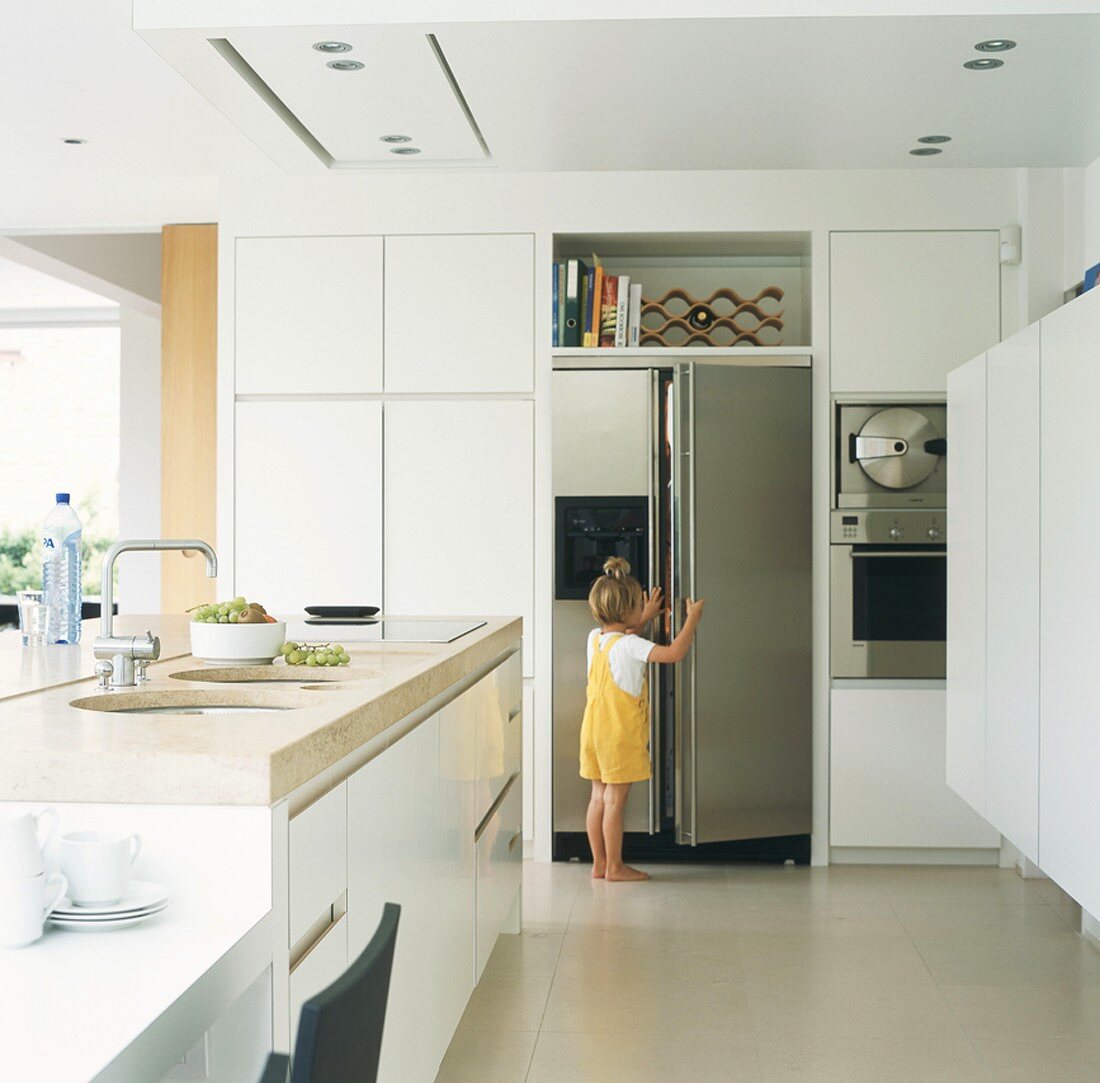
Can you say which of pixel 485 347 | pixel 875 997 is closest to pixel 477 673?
pixel 875 997

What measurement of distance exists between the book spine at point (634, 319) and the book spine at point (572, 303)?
0.64 feet

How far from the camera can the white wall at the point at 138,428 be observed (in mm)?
8492

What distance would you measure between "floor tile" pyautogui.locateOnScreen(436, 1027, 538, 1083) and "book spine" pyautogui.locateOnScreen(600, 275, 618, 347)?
2616 millimetres

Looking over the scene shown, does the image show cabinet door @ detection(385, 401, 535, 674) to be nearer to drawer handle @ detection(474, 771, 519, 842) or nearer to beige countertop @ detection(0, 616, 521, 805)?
drawer handle @ detection(474, 771, 519, 842)

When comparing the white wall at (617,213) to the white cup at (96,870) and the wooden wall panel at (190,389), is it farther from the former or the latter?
the white cup at (96,870)

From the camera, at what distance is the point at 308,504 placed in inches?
190

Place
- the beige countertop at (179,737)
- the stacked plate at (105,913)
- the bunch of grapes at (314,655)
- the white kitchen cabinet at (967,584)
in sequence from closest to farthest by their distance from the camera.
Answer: the stacked plate at (105,913) → the beige countertop at (179,737) → the bunch of grapes at (314,655) → the white kitchen cabinet at (967,584)

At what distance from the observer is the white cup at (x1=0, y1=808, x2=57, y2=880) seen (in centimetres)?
122

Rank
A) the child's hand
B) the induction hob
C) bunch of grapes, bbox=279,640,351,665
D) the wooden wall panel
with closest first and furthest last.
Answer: bunch of grapes, bbox=279,640,351,665
the induction hob
the child's hand
the wooden wall panel

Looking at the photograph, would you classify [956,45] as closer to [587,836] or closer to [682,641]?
→ [682,641]

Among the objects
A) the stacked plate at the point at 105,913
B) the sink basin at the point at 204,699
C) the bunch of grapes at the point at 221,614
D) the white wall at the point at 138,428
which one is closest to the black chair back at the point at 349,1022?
the stacked plate at the point at 105,913

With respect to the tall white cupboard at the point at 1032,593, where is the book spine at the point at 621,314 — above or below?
above

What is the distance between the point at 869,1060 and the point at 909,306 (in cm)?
277

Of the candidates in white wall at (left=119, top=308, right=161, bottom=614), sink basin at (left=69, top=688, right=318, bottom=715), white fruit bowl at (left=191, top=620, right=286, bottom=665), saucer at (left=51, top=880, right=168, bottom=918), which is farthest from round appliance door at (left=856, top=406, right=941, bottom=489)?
white wall at (left=119, top=308, right=161, bottom=614)
